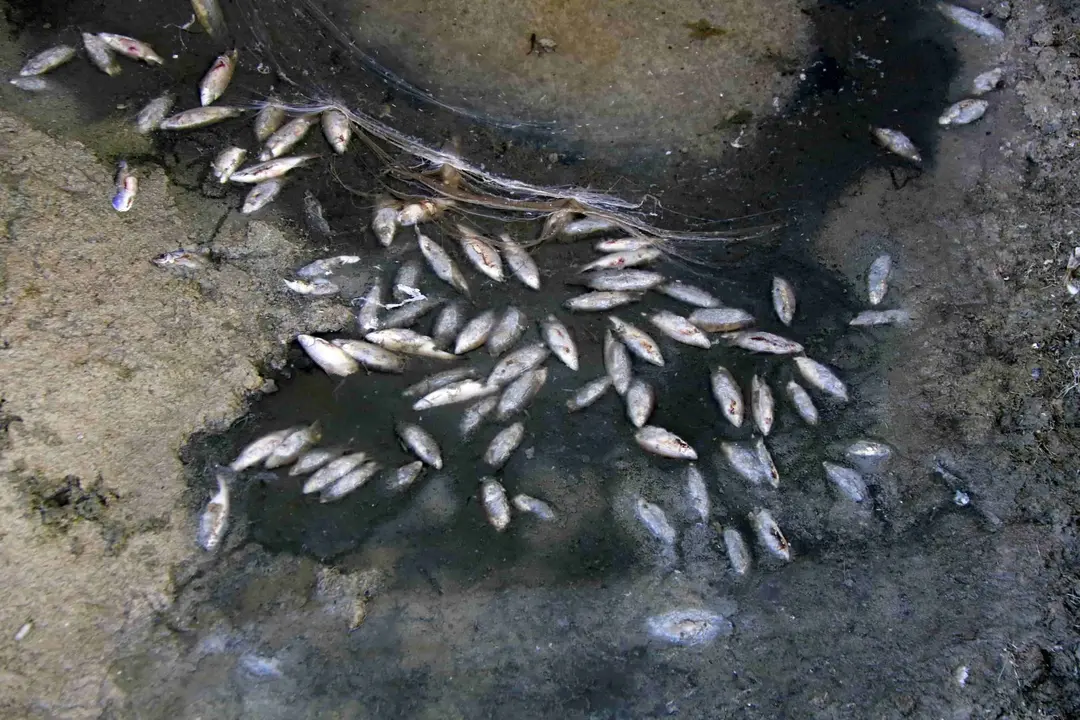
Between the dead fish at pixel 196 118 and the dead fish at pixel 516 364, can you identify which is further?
the dead fish at pixel 196 118

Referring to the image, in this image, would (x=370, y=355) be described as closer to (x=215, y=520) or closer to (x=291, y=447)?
(x=291, y=447)

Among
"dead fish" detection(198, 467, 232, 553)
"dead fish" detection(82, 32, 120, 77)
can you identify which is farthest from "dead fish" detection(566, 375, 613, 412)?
"dead fish" detection(82, 32, 120, 77)

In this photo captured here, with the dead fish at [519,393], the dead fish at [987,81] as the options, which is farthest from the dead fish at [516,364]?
the dead fish at [987,81]

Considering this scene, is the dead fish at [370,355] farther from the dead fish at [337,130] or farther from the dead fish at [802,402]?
the dead fish at [802,402]

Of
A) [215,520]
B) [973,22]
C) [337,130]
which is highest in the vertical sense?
[973,22]

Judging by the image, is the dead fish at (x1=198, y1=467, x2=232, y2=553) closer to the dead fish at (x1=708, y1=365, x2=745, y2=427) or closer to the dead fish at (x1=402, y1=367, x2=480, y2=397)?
the dead fish at (x1=402, y1=367, x2=480, y2=397)

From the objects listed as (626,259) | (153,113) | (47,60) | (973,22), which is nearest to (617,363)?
(626,259)
